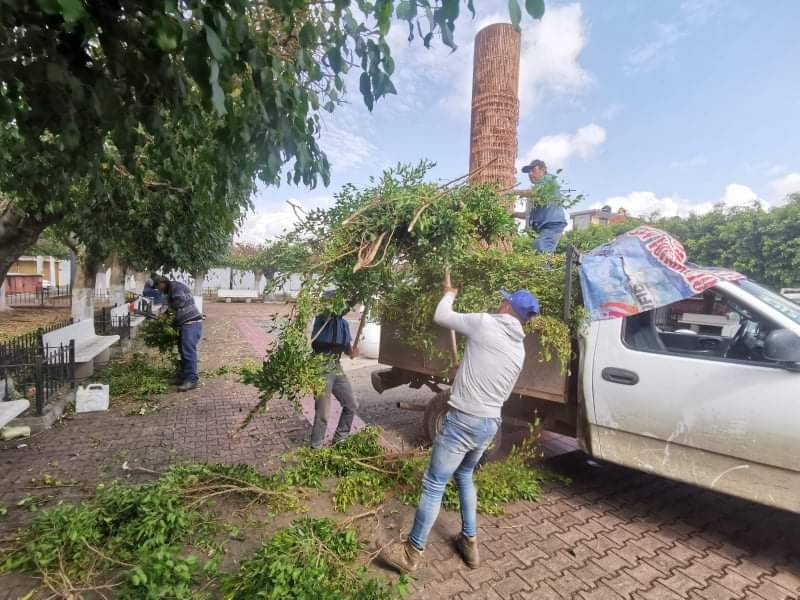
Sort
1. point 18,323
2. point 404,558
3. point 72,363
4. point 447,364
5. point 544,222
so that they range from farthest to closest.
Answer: point 18,323, point 72,363, point 544,222, point 447,364, point 404,558

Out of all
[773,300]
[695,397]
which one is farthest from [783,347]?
[773,300]

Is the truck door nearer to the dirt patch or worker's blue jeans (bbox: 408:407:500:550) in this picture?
worker's blue jeans (bbox: 408:407:500:550)

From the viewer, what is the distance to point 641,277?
327cm

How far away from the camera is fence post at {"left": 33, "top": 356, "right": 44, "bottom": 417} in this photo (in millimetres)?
4934

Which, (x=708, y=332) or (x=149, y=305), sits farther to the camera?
(x=149, y=305)

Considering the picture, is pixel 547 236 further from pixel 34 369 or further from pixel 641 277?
pixel 34 369

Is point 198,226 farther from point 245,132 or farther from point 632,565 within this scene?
point 632,565

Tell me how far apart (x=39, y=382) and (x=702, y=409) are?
6678 mm

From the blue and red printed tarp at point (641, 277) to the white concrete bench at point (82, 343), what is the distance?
6941 mm

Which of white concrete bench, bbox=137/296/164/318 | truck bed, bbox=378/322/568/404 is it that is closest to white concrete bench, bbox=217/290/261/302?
white concrete bench, bbox=137/296/164/318

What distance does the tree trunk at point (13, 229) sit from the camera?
15.4 feet

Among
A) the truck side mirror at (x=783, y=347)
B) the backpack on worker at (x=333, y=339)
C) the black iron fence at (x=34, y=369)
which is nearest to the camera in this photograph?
the truck side mirror at (x=783, y=347)

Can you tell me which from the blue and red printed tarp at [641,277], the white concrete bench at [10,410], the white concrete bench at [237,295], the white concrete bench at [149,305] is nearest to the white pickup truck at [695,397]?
the blue and red printed tarp at [641,277]

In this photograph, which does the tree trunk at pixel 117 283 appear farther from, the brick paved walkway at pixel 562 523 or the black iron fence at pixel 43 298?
the black iron fence at pixel 43 298
